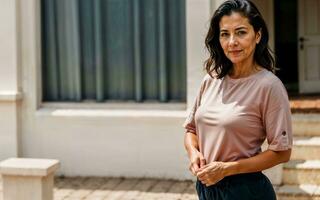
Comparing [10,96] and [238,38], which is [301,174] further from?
[238,38]

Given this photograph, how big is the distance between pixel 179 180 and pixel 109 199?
118cm

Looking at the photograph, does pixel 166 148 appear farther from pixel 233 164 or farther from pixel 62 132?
pixel 233 164

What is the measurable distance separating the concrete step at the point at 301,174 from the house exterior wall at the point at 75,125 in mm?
1271

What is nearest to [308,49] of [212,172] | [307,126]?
[307,126]

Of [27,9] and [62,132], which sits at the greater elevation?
[27,9]

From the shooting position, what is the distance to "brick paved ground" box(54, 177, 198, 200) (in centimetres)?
664

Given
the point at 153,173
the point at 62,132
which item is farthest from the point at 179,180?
the point at 62,132

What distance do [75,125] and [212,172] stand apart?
5.53 meters

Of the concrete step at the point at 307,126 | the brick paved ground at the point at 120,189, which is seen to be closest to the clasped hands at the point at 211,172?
the brick paved ground at the point at 120,189

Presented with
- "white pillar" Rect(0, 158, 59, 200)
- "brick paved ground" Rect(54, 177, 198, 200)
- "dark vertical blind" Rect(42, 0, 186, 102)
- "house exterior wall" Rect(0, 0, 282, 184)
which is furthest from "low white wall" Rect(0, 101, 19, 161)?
"white pillar" Rect(0, 158, 59, 200)

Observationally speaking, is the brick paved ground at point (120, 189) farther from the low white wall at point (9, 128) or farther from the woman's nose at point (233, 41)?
the woman's nose at point (233, 41)

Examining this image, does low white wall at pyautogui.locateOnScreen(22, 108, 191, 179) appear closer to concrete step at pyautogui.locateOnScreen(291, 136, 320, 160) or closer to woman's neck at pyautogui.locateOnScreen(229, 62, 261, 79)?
concrete step at pyautogui.locateOnScreen(291, 136, 320, 160)

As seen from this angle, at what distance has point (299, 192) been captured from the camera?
20.8 feet

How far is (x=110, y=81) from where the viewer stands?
7.89m
